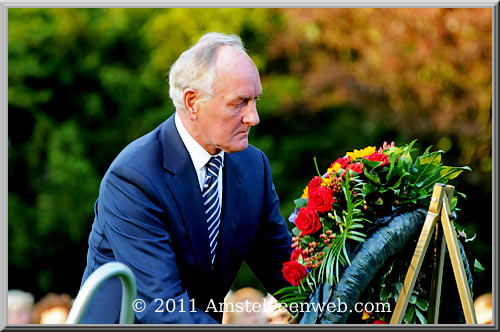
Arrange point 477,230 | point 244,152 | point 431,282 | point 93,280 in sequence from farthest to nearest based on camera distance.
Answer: point 477,230, point 244,152, point 431,282, point 93,280

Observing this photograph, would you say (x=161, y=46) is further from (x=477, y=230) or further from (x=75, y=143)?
(x=477, y=230)

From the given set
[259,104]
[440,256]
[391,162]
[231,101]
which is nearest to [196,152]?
[231,101]

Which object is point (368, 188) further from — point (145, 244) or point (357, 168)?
point (145, 244)

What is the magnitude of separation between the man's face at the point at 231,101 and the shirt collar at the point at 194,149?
113mm

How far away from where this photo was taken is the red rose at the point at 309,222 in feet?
7.93

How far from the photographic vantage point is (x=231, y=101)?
101 inches

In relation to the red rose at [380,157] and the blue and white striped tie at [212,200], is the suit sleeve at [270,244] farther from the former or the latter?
the red rose at [380,157]

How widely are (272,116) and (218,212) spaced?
240 inches

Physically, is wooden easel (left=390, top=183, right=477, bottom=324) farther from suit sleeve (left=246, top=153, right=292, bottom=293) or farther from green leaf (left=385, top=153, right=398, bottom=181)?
suit sleeve (left=246, top=153, right=292, bottom=293)

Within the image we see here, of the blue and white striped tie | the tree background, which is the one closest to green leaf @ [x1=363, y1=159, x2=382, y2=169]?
the blue and white striped tie

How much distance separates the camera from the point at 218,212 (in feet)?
9.15

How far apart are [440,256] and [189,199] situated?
96cm

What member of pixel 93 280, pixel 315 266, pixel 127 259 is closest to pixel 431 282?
pixel 315 266

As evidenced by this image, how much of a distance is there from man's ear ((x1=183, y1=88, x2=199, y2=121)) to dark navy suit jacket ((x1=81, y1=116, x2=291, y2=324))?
0.11 metres
